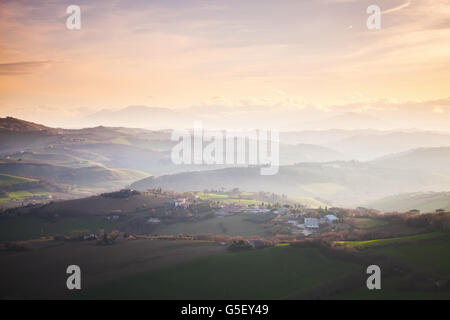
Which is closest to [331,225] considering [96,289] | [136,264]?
[136,264]

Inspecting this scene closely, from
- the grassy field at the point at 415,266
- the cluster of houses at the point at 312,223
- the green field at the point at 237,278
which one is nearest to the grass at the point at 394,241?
the grassy field at the point at 415,266

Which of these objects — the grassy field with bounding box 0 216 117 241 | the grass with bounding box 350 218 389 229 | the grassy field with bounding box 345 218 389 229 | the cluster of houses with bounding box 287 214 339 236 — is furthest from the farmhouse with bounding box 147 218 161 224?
the grass with bounding box 350 218 389 229

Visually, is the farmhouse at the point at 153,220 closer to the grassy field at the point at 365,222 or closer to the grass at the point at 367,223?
the grassy field at the point at 365,222

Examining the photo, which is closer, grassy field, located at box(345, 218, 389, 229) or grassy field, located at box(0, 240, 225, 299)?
grassy field, located at box(0, 240, 225, 299)

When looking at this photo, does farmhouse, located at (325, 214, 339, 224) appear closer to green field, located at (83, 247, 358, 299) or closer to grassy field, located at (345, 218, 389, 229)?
grassy field, located at (345, 218, 389, 229)

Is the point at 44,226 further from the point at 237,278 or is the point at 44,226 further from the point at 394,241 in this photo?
the point at 394,241

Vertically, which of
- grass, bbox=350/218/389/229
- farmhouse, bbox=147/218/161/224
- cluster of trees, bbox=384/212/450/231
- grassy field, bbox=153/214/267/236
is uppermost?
cluster of trees, bbox=384/212/450/231

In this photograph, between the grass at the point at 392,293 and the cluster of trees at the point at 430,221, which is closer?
the grass at the point at 392,293
